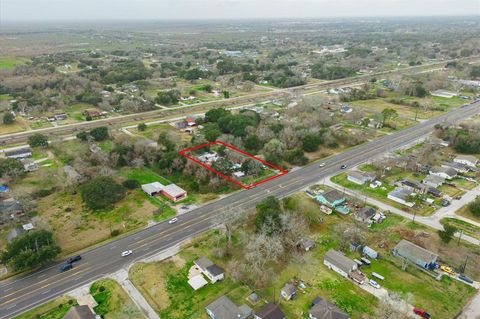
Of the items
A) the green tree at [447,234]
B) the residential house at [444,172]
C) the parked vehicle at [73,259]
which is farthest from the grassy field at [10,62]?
the green tree at [447,234]

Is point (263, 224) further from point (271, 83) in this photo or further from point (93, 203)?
point (271, 83)

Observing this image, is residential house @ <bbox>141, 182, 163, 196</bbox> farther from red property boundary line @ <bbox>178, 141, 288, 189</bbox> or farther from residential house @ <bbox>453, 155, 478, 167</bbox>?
residential house @ <bbox>453, 155, 478, 167</bbox>

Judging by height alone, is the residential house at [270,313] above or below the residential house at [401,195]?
below

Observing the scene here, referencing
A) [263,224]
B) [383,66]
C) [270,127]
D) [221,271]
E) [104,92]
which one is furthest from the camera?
[383,66]

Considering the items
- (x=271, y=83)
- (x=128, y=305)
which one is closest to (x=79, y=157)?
(x=128, y=305)

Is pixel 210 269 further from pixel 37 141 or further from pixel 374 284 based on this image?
pixel 37 141

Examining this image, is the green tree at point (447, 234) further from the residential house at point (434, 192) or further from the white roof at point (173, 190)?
the white roof at point (173, 190)
